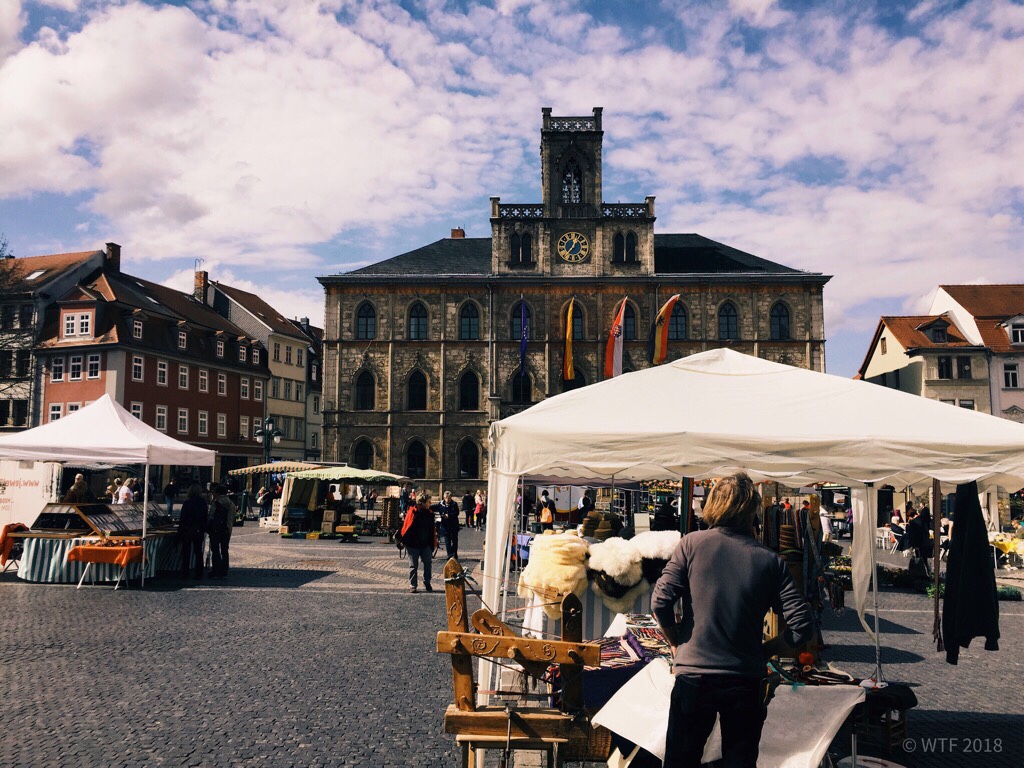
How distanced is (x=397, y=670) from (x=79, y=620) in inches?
209

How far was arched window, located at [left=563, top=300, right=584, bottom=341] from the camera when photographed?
45.0m

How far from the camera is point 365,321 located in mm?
45844

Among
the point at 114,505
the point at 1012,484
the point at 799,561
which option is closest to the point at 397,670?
the point at 799,561

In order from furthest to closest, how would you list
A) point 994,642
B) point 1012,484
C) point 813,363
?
point 813,363, point 1012,484, point 994,642

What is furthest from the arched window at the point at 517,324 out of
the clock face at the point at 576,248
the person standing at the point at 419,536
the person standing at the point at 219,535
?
the person standing at the point at 419,536

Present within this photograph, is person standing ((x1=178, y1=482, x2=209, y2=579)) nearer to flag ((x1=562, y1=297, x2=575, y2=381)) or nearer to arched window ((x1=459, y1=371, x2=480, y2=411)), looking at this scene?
arched window ((x1=459, y1=371, x2=480, y2=411))

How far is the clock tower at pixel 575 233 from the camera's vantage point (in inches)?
1775

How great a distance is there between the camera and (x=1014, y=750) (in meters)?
5.97

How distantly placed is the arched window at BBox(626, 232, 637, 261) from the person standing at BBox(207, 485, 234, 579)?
32.4m

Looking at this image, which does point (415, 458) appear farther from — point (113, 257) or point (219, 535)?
point (219, 535)

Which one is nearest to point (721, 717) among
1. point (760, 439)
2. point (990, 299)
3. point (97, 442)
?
point (760, 439)

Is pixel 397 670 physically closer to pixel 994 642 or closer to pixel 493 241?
pixel 994 642

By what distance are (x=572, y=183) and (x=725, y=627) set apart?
44067 millimetres

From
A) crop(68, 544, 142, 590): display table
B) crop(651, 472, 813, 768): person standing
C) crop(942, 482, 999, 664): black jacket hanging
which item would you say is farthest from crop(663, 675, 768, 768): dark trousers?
crop(68, 544, 142, 590): display table
